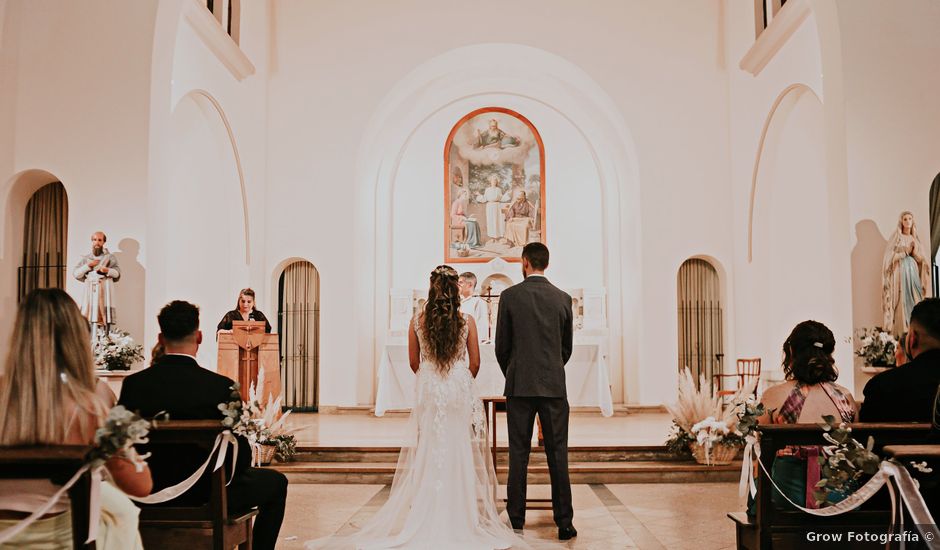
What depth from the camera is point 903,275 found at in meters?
8.00

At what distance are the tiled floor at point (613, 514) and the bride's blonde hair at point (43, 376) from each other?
2752mm

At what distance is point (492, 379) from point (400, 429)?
1.34 meters

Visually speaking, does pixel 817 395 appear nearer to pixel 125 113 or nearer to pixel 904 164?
pixel 904 164

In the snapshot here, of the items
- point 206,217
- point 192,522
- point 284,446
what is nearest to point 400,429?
point 284,446

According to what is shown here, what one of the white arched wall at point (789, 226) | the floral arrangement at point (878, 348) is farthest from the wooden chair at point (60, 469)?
the white arched wall at point (789, 226)

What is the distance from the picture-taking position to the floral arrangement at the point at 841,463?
2973 millimetres

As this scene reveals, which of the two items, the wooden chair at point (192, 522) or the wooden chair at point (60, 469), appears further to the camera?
the wooden chair at point (192, 522)

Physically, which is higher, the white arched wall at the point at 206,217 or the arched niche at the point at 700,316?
the white arched wall at the point at 206,217

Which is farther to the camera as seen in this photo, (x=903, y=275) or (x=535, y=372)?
(x=903, y=275)

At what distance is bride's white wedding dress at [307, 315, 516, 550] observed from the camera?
5.02m

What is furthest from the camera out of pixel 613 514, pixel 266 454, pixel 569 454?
pixel 569 454

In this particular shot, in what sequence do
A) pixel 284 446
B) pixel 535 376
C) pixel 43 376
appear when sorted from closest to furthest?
pixel 43 376, pixel 535 376, pixel 284 446

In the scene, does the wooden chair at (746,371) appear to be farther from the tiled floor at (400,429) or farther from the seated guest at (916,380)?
the seated guest at (916,380)

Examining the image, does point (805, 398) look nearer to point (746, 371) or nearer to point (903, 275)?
point (903, 275)
